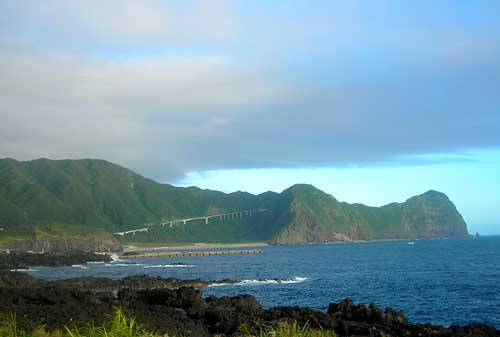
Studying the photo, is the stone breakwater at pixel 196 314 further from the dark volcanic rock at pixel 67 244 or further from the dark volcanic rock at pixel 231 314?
the dark volcanic rock at pixel 67 244

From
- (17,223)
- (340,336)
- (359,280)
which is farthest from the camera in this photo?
(17,223)

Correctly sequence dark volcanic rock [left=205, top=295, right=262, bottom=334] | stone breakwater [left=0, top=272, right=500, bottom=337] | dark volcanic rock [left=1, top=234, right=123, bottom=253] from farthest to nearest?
1. dark volcanic rock [left=1, top=234, right=123, bottom=253]
2. dark volcanic rock [left=205, top=295, right=262, bottom=334]
3. stone breakwater [left=0, top=272, right=500, bottom=337]

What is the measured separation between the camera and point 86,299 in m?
34.7

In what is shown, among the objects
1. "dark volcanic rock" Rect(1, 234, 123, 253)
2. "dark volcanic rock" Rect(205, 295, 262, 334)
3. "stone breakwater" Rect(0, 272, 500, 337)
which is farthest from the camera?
"dark volcanic rock" Rect(1, 234, 123, 253)

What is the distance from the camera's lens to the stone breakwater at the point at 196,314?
25.7 metres

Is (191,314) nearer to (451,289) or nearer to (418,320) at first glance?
(418,320)

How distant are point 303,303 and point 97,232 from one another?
134 metres

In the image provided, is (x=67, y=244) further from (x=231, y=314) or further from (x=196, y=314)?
(x=231, y=314)

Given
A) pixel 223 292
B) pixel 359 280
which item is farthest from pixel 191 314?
pixel 359 280

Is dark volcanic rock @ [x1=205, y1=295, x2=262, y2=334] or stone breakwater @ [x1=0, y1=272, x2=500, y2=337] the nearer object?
stone breakwater @ [x1=0, y1=272, x2=500, y2=337]

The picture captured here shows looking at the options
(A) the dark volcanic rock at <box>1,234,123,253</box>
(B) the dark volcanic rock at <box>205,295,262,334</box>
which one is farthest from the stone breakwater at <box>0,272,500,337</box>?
(A) the dark volcanic rock at <box>1,234,123,253</box>

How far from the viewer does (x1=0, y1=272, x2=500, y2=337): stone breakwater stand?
25719 millimetres

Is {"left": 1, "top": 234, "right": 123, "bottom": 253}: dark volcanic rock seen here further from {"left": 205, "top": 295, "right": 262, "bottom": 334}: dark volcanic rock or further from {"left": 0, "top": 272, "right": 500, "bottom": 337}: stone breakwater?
{"left": 205, "top": 295, "right": 262, "bottom": 334}: dark volcanic rock

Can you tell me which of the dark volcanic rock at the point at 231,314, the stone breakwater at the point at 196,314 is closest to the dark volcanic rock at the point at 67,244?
the stone breakwater at the point at 196,314
